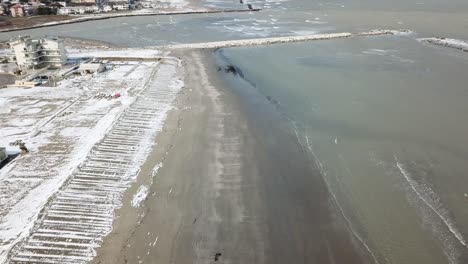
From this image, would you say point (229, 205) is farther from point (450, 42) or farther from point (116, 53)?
point (450, 42)

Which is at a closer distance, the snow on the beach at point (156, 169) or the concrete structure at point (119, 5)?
the snow on the beach at point (156, 169)

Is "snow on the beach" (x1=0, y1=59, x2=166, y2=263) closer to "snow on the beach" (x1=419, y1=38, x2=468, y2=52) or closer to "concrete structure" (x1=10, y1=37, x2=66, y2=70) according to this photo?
"concrete structure" (x1=10, y1=37, x2=66, y2=70)

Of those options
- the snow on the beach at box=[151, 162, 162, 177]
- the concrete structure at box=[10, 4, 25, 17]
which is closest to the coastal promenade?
the snow on the beach at box=[151, 162, 162, 177]

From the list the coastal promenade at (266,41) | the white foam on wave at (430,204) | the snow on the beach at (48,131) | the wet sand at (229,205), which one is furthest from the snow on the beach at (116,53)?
the white foam on wave at (430,204)

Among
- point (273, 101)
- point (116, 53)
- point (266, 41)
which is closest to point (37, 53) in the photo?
point (116, 53)

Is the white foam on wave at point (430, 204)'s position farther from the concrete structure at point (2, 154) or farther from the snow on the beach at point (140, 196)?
the concrete structure at point (2, 154)
